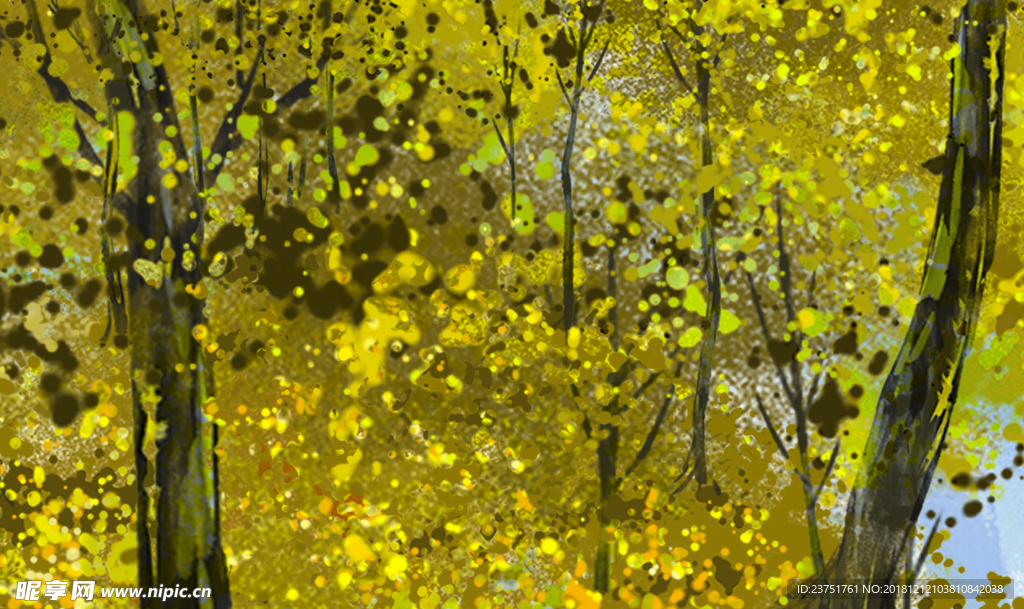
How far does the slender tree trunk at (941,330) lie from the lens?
4098mm

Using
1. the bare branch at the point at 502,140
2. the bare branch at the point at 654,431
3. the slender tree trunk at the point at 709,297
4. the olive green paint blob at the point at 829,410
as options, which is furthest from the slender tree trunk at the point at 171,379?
the olive green paint blob at the point at 829,410

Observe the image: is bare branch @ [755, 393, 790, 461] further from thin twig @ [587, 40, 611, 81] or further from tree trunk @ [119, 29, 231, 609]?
tree trunk @ [119, 29, 231, 609]

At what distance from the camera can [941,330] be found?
161 inches

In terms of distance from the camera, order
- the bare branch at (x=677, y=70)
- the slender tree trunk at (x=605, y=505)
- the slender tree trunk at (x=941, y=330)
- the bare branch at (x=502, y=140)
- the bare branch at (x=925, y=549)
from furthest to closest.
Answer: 1. the bare branch at (x=677, y=70)
2. the bare branch at (x=502, y=140)
3. the slender tree trunk at (x=605, y=505)
4. the bare branch at (x=925, y=549)
5. the slender tree trunk at (x=941, y=330)

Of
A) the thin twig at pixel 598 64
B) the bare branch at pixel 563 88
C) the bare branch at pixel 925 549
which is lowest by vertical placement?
the bare branch at pixel 925 549

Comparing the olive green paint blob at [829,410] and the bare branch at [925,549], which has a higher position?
the olive green paint blob at [829,410]

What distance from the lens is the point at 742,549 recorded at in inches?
173

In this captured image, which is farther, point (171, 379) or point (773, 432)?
point (773, 432)

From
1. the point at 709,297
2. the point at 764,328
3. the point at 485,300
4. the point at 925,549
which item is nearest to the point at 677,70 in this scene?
the point at 709,297

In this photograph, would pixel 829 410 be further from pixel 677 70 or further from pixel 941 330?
pixel 677 70

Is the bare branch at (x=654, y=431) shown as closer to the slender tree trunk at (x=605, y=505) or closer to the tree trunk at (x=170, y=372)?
the slender tree trunk at (x=605, y=505)

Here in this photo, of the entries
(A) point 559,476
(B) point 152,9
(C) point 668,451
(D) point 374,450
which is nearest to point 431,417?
(D) point 374,450

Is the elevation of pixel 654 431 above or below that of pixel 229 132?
below

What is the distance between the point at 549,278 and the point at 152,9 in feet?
8.42
